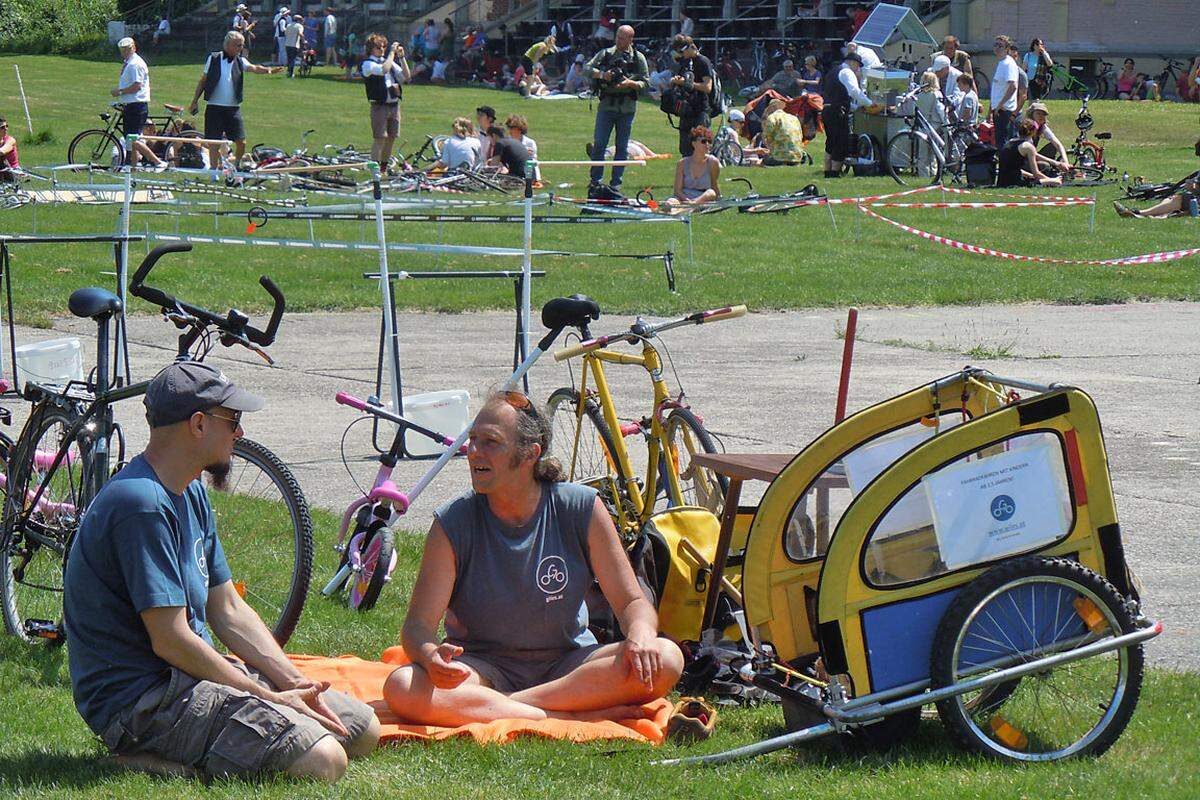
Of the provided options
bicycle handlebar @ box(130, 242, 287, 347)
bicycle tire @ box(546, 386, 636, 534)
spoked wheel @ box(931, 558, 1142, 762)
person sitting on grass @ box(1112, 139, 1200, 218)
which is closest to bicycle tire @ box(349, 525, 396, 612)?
bicycle tire @ box(546, 386, 636, 534)

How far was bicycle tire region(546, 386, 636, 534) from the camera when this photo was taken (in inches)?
268

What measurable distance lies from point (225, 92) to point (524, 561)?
1857 cm

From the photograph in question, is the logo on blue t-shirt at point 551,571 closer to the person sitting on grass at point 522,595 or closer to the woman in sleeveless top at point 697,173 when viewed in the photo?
the person sitting on grass at point 522,595

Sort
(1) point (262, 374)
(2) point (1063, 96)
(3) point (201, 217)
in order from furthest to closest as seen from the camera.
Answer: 1. (2) point (1063, 96)
2. (3) point (201, 217)
3. (1) point (262, 374)

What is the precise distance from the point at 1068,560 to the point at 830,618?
680 millimetres

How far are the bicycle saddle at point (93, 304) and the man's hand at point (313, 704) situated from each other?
1.80 metres

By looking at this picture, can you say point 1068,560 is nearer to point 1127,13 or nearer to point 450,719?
point 450,719

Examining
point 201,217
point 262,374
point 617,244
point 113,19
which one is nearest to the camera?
point 262,374

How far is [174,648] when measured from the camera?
14.9 ft

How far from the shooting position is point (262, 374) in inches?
452

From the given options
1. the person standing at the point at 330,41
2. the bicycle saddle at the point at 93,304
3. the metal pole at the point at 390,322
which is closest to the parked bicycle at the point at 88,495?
the bicycle saddle at the point at 93,304

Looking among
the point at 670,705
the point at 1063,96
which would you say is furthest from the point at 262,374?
the point at 1063,96

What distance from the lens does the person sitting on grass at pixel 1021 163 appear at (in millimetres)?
24062

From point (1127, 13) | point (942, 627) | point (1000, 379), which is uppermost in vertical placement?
point (1127, 13)
